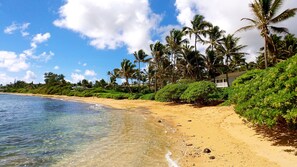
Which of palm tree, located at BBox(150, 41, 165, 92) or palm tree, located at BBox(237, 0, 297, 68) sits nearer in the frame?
palm tree, located at BBox(237, 0, 297, 68)

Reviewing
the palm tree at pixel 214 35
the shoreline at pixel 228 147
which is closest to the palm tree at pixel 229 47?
the palm tree at pixel 214 35

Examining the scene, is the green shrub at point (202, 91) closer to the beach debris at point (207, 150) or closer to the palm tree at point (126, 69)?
the beach debris at point (207, 150)

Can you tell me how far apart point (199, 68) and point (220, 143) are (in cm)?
4304

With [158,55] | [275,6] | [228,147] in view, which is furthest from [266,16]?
[158,55]

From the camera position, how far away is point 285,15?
27.5m

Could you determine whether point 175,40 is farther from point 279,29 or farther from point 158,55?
point 279,29

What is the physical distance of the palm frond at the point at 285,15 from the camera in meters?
27.1

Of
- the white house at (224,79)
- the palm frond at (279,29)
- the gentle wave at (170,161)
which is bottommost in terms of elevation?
the gentle wave at (170,161)

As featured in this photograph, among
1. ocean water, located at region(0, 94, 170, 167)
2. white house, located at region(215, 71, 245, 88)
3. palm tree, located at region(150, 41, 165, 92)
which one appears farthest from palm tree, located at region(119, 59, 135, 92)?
ocean water, located at region(0, 94, 170, 167)

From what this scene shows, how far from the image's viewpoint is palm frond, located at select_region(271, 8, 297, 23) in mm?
27102

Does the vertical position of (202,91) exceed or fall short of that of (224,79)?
it falls short

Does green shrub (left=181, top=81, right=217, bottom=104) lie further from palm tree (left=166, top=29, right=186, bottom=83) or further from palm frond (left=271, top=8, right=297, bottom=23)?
palm tree (left=166, top=29, right=186, bottom=83)

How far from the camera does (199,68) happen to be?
54469 millimetres

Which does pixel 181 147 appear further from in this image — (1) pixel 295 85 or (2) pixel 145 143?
(1) pixel 295 85
